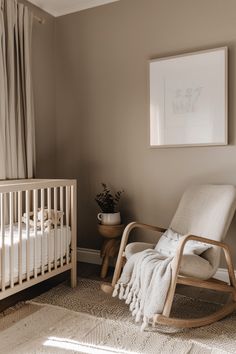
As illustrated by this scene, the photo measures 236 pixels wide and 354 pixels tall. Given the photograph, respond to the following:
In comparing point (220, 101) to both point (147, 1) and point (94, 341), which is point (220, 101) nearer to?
point (147, 1)

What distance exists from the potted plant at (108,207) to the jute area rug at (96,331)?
2.39 feet

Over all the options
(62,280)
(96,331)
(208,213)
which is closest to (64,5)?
(208,213)

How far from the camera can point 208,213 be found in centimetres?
236

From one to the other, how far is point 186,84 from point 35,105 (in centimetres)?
141

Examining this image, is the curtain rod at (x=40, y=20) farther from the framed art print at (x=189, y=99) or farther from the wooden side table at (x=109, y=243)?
the wooden side table at (x=109, y=243)

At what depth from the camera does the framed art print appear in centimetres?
261

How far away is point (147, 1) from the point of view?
2945mm

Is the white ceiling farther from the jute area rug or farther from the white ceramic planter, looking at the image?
the jute area rug

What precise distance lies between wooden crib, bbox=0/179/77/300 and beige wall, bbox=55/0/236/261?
0.68m

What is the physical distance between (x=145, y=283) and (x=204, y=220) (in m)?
0.66

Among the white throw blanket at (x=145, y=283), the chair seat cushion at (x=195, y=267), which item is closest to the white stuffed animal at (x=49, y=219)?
the white throw blanket at (x=145, y=283)

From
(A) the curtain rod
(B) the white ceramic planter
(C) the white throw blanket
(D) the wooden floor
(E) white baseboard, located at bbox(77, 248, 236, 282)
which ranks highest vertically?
(A) the curtain rod

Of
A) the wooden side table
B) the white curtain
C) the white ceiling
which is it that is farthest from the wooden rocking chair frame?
the white ceiling

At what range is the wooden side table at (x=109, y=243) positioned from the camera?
2859mm
